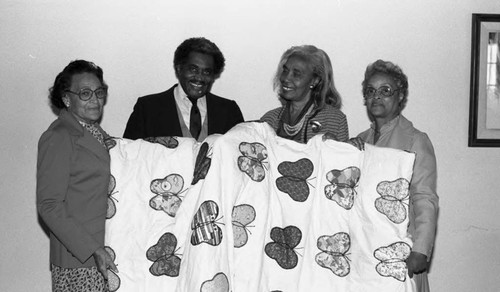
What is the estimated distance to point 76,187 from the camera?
2.45 metres

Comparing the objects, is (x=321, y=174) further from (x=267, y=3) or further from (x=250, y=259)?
(x=267, y=3)

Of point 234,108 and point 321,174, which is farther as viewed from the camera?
point 234,108

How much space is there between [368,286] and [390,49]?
6.10 ft

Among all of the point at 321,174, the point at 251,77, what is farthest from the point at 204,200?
the point at 251,77

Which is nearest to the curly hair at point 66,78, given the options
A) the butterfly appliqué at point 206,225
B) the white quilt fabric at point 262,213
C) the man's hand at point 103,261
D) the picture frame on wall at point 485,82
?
the white quilt fabric at point 262,213

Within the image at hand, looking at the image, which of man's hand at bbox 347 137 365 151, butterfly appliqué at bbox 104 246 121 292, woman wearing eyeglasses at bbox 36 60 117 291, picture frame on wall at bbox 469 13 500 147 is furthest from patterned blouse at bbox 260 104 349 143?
picture frame on wall at bbox 469 13 500 147

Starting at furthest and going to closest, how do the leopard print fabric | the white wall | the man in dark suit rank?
1. the white wall
2. the man in dark suit
3. the leopard print fabric

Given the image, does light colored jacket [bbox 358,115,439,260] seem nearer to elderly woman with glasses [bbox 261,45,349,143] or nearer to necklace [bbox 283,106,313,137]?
elderly woman with glasses [bbox 261,45,349,143]

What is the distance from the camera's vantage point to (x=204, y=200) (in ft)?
7.60

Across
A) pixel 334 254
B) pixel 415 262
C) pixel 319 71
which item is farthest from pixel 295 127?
pixel 415 262

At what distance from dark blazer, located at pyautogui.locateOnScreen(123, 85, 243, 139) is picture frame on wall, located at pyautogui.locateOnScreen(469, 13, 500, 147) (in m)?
1.52

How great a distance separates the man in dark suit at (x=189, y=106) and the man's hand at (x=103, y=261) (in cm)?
84

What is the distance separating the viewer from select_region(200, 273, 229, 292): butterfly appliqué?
2.23 m

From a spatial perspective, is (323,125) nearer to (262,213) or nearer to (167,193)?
(262,213)
